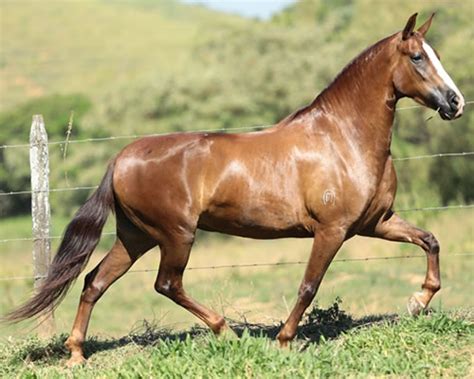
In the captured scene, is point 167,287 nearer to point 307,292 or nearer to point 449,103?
point 307,292

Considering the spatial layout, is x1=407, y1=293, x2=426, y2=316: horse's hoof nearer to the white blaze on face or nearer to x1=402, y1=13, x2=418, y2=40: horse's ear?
the white blaze on face

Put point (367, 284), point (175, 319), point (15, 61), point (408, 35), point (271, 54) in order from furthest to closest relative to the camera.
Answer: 1. point (15, 61)
2. point (271, 54)
3. point (367, 284)
4. point (175, 319)
5. point (408, 35)

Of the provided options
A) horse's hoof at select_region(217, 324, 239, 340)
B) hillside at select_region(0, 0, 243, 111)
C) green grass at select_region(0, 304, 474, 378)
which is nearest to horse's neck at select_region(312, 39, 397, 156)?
green grass at select_region(0, 304, 474, 378)

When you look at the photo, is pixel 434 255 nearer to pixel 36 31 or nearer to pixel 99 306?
pixel 99 306

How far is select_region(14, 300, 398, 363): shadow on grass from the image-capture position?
6.77 metres

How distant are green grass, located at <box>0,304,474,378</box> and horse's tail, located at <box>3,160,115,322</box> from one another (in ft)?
1.45

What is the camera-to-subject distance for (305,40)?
34.0m

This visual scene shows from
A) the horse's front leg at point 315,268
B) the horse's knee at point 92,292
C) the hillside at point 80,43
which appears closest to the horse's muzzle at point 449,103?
the horse's front leg at point 315,268

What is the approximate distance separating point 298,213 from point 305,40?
28.4 meters

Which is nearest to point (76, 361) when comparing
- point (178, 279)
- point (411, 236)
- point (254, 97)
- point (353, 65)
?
point (178, 279)

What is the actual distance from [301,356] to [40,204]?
3.23 m

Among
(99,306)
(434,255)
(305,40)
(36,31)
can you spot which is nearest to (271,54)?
(305,40)

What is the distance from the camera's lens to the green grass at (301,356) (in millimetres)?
5410

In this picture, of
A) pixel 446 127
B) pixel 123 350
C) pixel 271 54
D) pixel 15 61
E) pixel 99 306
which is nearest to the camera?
pixel 123 350
